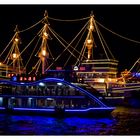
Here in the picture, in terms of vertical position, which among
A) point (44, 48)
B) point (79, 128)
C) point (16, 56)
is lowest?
point (79, 128)

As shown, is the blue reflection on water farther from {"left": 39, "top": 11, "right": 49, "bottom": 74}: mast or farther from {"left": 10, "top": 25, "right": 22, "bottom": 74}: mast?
{"left": 10, "top": 25, "right": 22, "bottom": 74}: mast

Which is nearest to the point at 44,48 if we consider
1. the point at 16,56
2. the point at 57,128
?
the point at 16,56

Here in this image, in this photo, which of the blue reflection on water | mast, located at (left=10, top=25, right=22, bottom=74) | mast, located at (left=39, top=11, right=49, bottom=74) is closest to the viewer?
the blue reflection on water

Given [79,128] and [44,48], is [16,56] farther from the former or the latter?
[79,128]

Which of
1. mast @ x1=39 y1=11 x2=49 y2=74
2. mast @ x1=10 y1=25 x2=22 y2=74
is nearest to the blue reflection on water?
mast @ x1=39 y1=11 x2=49 y2=74

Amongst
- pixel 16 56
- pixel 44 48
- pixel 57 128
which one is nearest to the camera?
pixel 57 128

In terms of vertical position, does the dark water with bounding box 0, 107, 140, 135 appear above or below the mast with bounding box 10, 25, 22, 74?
below

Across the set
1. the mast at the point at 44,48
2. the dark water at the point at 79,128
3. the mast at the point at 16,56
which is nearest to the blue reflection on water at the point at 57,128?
the dark water at the point at 79,128

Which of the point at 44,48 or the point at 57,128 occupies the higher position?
the point at 44,48

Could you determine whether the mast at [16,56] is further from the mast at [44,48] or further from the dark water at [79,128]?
the dark water at [79,128]

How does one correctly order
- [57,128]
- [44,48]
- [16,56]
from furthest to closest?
[16,56]
[44,48]
[57,128]

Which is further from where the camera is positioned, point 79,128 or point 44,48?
point 44,48

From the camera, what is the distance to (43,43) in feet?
111

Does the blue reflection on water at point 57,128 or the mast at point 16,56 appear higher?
the mast at point 16,56
